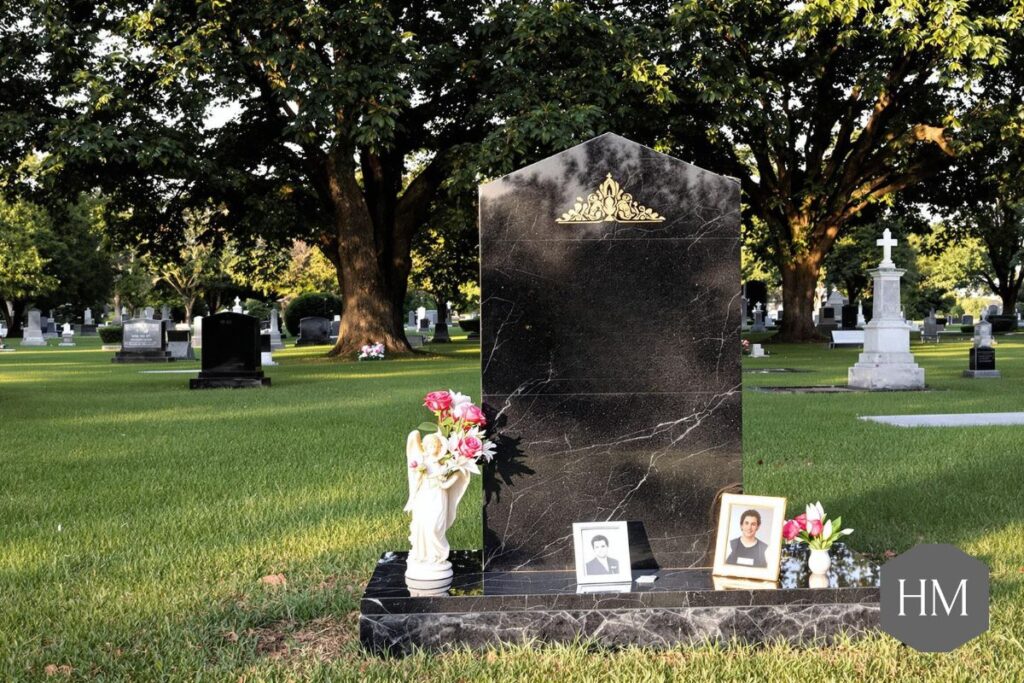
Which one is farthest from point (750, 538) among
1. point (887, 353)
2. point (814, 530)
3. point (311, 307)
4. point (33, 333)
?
point (311, 307)

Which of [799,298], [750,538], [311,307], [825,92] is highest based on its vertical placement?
[825,92]

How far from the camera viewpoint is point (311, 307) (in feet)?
196

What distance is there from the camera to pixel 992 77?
28047 mm

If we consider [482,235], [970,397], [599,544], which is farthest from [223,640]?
[970,397]

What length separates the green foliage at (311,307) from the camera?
59.6 meters

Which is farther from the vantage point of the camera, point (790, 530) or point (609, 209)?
point (609, 209)

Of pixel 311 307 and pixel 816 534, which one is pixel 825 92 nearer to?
pixel 816 534

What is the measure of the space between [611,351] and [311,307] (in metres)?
56.5

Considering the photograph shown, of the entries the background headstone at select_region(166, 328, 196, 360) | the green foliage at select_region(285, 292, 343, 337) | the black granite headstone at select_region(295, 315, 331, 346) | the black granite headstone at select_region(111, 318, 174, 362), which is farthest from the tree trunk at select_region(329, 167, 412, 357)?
the green foliage at select_region(285, 292, 343, 337)

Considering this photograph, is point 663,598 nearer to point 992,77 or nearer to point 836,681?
point 836,681

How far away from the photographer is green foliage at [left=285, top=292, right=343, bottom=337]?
59.6 m

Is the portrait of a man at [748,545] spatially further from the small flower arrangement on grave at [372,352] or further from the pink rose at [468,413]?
the small flower arrangement on grave at [372,352]

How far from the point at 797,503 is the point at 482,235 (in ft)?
10.8

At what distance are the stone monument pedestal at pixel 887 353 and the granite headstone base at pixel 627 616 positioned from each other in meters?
14.6
